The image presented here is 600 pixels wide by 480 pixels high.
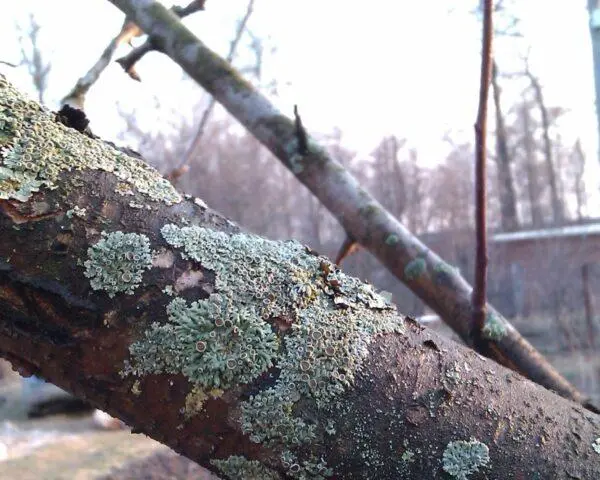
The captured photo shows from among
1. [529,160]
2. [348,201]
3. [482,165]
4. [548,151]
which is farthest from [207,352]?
[548,151]

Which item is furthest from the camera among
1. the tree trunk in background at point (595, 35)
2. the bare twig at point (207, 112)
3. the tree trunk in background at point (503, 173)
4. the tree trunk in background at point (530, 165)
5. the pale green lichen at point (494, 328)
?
the tree trunk in background at point (530, 165)

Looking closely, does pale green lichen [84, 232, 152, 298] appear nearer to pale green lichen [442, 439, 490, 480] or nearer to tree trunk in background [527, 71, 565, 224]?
pale green lichen [442, 439, 490, 480]

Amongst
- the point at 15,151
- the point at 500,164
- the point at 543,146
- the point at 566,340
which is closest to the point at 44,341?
the point at 15,151

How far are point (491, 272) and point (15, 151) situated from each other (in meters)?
9.92

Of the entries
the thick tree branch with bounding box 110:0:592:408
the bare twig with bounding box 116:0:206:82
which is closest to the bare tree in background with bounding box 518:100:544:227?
the bare twig with bounding box 116:0:206:82

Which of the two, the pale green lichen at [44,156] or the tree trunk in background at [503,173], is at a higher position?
the tree trunk in background at [503,173]

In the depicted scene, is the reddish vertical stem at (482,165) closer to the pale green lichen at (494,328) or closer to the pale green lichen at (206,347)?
the pale green lichen at (494,328)

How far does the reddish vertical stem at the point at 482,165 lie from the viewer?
941 mm

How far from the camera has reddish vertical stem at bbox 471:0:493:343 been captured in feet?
3.09

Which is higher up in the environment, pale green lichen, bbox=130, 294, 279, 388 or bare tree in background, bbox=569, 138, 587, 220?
bare tree in background, bbox=569, 138, 587, 220

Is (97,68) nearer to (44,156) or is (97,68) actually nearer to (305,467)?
(44,156)

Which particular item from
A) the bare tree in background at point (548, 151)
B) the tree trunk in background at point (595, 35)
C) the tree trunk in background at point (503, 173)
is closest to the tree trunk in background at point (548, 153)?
the bare tree in background at point (548, 151)

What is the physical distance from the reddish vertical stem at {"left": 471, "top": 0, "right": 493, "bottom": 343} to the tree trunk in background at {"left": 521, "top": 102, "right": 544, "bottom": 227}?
15530mm

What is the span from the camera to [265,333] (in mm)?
636
